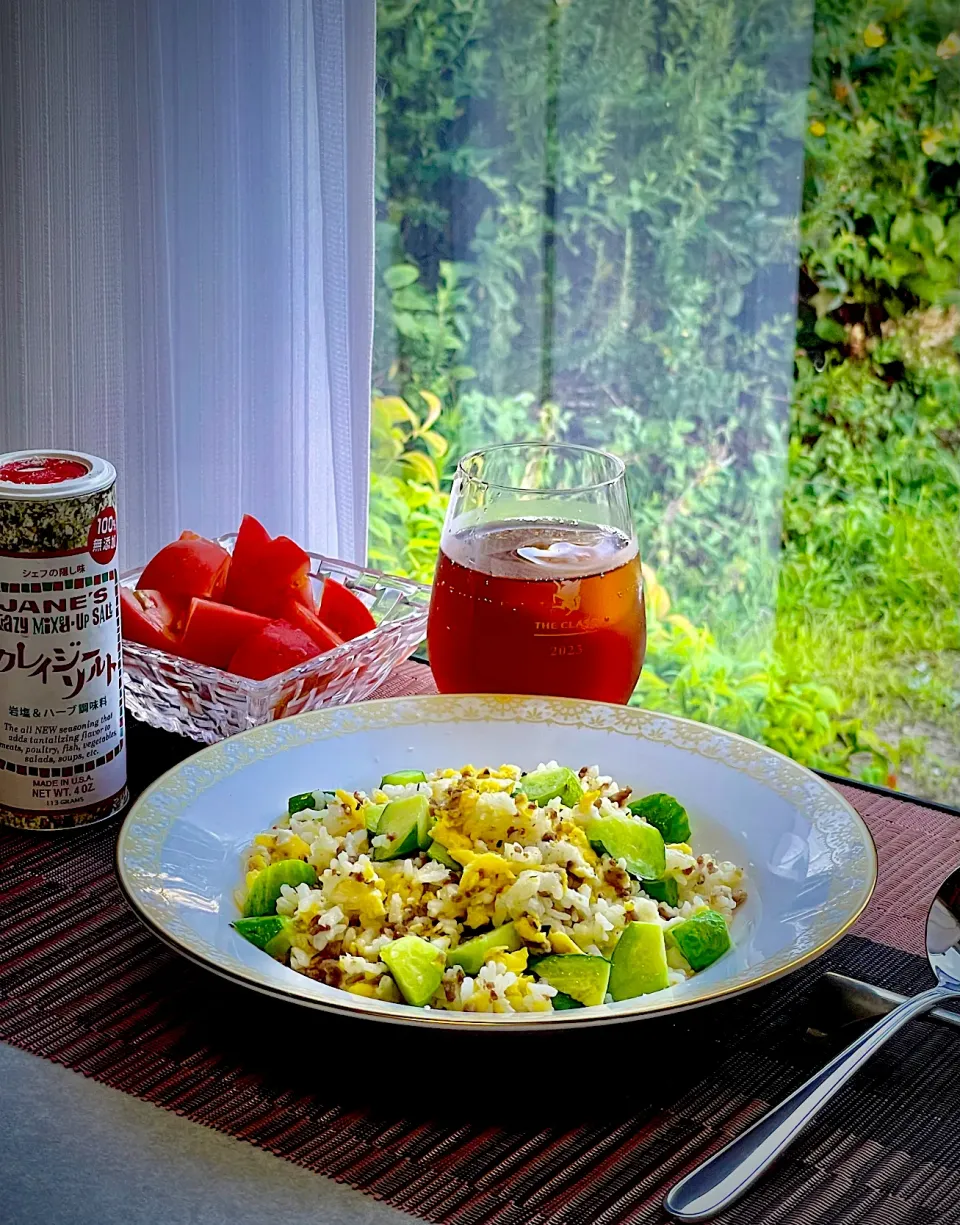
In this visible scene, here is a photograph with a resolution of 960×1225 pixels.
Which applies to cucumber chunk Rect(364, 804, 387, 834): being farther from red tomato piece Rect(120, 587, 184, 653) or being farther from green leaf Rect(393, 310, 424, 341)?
green leaf Rect(393, 310, 424, 341)

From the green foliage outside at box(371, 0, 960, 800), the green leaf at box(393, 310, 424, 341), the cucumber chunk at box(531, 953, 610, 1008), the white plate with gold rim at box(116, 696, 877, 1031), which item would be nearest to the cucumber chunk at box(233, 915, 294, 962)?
the white plate with gold rim at box(116, 696, 877, 1031)

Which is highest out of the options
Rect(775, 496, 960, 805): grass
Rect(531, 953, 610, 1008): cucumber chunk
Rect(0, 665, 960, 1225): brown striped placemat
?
Rect(531, 953, 610, 1008): cucumber chunk

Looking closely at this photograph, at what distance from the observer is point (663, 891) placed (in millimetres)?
849

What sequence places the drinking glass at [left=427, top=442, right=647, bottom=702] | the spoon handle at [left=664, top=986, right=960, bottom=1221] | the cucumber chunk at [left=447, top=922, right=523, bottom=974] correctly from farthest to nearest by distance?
1. the drinking glass at [left=427, top=442, right=647, bottom=702]
2. the cucumber chunk at [left=447, top=922, right=523, bottom=974]
3. the spoon handle at [left=664, top=986, right=960, bottom=1221]

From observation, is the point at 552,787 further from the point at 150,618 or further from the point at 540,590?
the point at 150,618

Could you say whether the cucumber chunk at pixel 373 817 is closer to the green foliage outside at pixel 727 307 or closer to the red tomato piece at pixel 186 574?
the red tomato piece at pixel 186 574

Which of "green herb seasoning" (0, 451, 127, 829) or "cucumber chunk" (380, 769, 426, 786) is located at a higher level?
→ "green herb seasoning" (0, 451, 127, 829)

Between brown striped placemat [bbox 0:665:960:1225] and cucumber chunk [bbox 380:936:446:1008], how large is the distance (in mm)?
26

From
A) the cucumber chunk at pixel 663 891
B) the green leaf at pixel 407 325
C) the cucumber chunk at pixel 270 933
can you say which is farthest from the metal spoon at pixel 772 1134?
the green leaf at pixel 407 325

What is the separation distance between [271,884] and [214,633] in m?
0.32

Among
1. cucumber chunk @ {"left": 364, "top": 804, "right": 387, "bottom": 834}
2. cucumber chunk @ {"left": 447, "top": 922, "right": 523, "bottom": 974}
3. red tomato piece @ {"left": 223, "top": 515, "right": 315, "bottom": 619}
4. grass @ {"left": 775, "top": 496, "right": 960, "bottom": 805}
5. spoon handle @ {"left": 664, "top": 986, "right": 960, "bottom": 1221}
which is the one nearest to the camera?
spoon handle @ {"left": 664, "top": 986, "right": 960, "bottom": 1221}

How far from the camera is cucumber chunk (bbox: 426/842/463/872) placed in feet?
2.75

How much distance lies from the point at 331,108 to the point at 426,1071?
1.46 metres

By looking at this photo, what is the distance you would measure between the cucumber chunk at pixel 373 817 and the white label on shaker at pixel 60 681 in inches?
8.5
